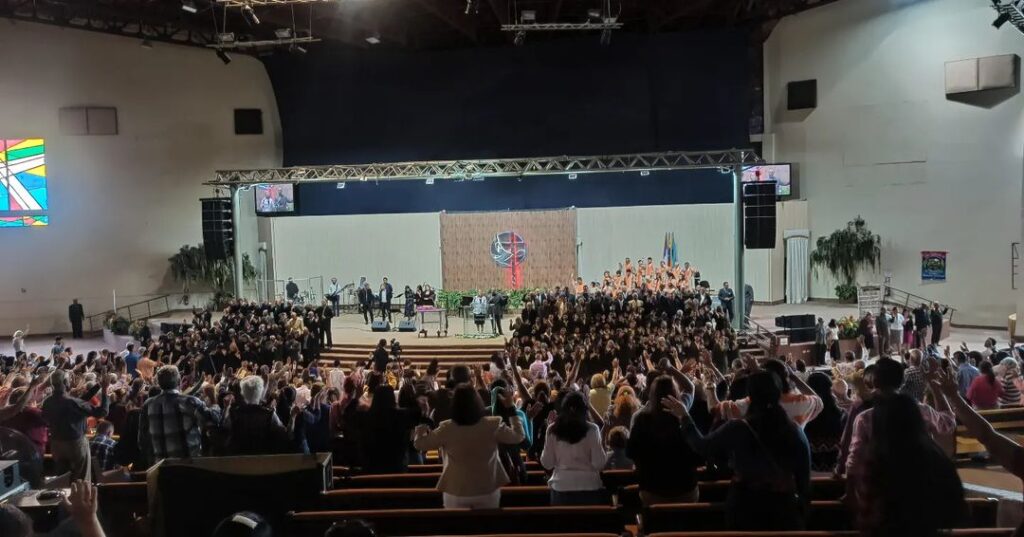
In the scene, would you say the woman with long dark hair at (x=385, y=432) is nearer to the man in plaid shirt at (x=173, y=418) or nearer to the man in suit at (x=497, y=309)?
the man in plaid shirt at (x=173, y=418)

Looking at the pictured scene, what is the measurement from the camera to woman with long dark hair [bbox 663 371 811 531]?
287cm

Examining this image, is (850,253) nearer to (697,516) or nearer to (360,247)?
(360,247)

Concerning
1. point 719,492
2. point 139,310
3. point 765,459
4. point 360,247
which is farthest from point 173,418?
point 139,310

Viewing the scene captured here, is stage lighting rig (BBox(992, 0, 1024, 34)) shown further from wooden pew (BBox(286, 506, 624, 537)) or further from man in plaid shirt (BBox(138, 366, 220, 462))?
man in plaid shirt (BBox(138, 366, 220, 462))

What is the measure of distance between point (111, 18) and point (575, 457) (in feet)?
79.3

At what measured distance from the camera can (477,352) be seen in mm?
16219

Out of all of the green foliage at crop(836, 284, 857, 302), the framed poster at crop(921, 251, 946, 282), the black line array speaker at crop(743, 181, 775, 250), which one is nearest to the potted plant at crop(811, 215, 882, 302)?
the green foliage at crop(836, 284, 857, 302)

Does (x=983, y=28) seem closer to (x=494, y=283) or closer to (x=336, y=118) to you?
(x=494, y=283)

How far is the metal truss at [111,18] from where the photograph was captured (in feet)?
69.3

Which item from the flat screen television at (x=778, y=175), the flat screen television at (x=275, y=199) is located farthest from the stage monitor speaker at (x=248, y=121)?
the flat screen television at (x=778, y=175)

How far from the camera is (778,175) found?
884 inches

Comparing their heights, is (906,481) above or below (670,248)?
below

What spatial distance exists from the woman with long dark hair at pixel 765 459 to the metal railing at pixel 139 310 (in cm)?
2364

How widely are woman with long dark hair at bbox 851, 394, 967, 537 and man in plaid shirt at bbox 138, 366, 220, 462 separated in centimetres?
376
